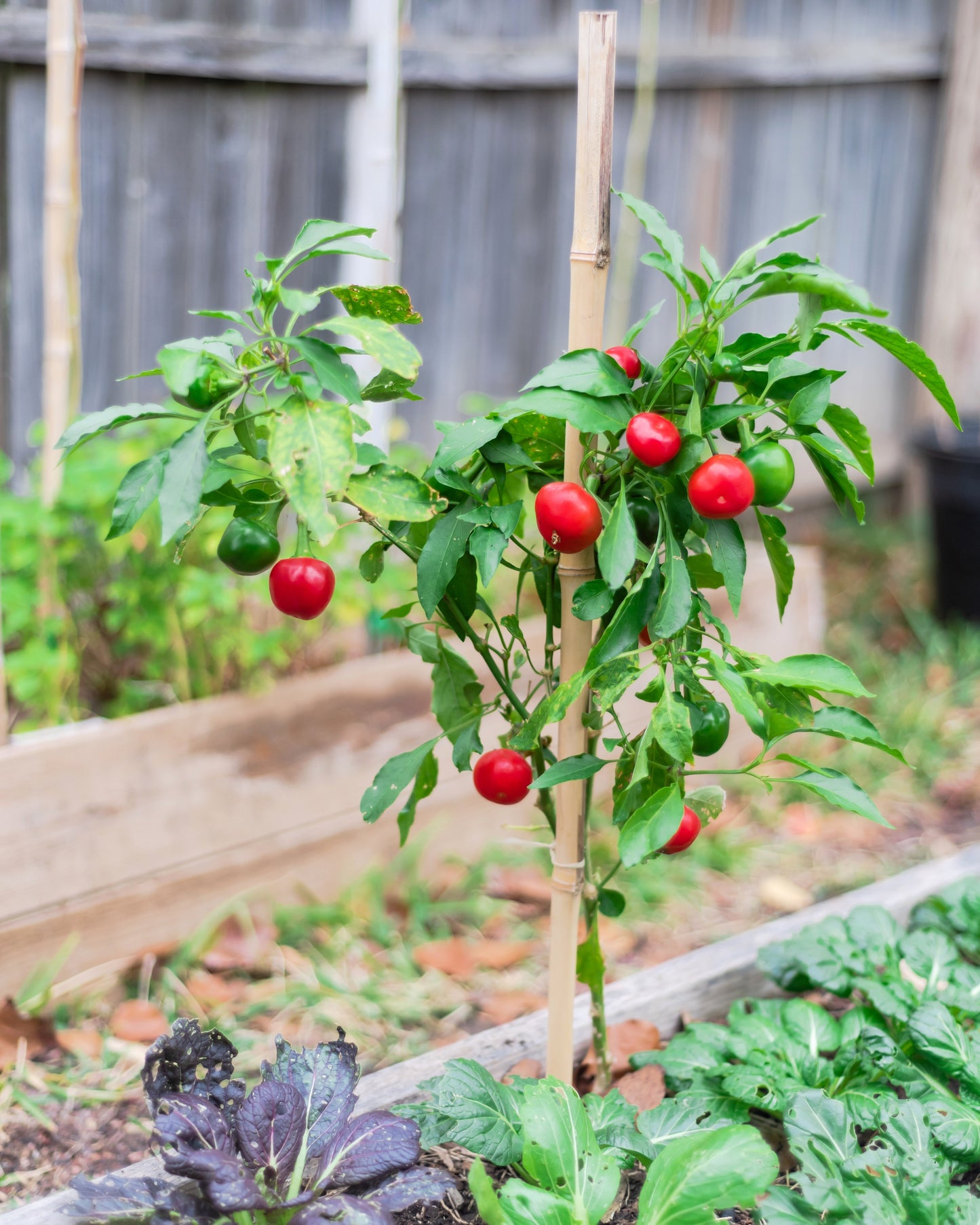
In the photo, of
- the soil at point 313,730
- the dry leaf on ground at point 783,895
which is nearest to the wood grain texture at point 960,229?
the dry leaf on ground at point 783,895

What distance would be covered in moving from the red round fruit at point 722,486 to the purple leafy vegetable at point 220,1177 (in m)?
0.72

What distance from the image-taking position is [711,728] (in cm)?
108

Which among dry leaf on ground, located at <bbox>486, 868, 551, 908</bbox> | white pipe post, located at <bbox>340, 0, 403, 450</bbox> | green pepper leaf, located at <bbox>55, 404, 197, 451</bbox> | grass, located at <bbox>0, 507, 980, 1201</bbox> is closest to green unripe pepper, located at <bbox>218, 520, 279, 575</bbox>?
green pepper leaf, located at <bbox>55, 404, 197, 451</bbox>

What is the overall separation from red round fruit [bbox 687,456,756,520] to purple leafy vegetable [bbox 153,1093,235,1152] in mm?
754

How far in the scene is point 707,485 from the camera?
37.2 inches

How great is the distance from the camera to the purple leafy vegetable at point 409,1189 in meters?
1.08

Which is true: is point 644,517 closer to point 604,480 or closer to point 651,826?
point 604,480

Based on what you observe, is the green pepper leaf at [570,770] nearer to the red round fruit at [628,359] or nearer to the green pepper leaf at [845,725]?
the green pepper leaf at [845,725]

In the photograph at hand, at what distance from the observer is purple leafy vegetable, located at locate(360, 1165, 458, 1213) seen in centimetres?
108

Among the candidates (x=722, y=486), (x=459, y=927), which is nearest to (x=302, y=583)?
(x=722, y=486)

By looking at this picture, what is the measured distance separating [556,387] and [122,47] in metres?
1.87

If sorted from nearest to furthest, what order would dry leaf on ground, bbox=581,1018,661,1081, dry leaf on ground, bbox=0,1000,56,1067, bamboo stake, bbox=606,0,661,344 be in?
dry leaf on ground, bbox=581,1018,661,1081
dry leaf on ground, bbox=0,1000,56,1067
bamboo stake, bbox=606,0,661,344

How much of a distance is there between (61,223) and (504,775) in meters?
1.35

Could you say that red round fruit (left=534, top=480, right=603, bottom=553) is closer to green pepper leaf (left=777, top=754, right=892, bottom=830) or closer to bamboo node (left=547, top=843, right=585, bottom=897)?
green pepper leaf (left=777, top=754, right=892, bottom=830)
